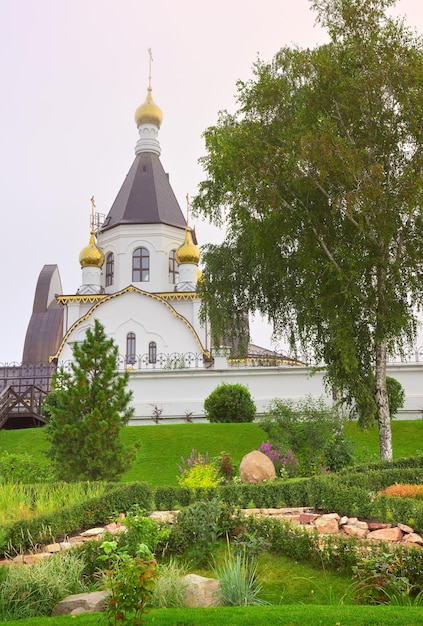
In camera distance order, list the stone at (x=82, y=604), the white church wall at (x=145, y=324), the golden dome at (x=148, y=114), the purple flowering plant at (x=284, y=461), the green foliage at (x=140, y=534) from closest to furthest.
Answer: the stone at (x=82, y=604)
the green foliage at (x=140, y=534)
the purple flowering plant at (x=284, y=461)
the white church wall at (x=145, y=324)
the golden dome at (x=148, y=114)

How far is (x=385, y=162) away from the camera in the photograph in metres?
14.3

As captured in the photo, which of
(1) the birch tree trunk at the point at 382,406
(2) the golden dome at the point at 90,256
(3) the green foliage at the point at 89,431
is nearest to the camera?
(3) the green foliage at the point at 89,431

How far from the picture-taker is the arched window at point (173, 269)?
1436 inches

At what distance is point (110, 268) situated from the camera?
3694cm

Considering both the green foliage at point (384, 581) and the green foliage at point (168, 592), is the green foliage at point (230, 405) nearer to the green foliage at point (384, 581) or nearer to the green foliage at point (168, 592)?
the green foliage at point (384, 581)

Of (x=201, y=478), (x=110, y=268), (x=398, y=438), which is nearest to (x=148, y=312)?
(x=110, y=268)

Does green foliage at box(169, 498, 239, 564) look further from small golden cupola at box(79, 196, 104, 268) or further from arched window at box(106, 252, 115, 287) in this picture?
arched window at box(106, 252, 115, 287)

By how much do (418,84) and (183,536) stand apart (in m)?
10.1

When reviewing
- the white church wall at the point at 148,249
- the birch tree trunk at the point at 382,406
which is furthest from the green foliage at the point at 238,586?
the white church wall at the point at 148,249

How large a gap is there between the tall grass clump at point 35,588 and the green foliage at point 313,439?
7.36 meters

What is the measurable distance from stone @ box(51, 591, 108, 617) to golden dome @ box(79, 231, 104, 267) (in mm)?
30016

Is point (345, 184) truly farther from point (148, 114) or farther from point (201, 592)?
point (148, 114)

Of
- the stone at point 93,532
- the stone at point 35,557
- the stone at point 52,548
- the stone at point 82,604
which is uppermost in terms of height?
the stone at point 93,532

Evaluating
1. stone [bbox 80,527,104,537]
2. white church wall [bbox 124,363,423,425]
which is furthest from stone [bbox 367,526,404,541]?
white church wall [bbox 124,363,423,425]
